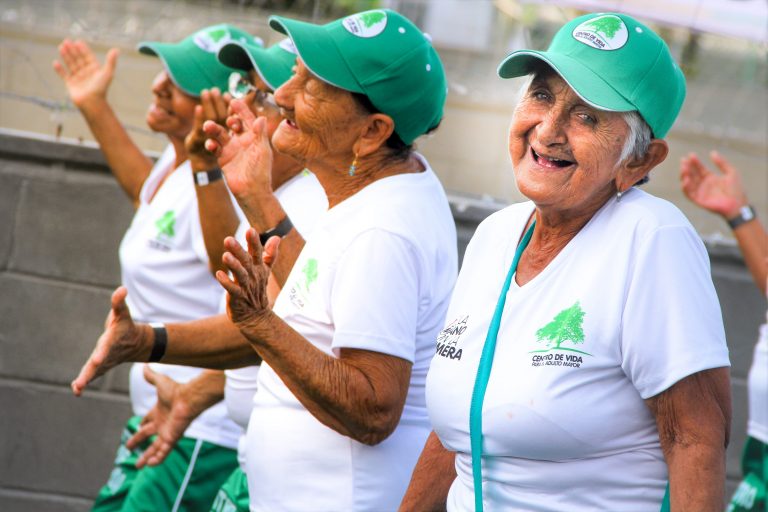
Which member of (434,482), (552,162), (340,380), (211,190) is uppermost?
(552,162)

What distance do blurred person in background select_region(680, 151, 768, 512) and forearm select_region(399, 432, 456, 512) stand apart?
1.79 metres

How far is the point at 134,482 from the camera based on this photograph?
3.69 m

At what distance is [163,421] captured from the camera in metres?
3.46

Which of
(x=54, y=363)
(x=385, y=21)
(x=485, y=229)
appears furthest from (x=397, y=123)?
(x=54, y=363)

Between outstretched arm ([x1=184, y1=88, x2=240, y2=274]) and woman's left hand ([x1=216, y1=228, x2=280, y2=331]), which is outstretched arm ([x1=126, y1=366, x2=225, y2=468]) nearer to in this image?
outstretched arm ([x1=184, y1=88, x2=240, y2=274])

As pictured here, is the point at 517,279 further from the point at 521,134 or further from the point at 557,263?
the point at 521,134

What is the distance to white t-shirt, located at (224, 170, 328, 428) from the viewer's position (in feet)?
10.1

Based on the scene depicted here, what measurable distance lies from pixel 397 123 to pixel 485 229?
0.53 metres

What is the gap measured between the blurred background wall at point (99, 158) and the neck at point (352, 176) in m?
1.79

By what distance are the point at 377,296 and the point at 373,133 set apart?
531 mm

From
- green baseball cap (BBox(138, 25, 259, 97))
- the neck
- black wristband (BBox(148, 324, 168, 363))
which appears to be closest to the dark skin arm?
the neck

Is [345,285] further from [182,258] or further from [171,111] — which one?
[171,111]

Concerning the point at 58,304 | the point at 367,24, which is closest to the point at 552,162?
the point at 367,24

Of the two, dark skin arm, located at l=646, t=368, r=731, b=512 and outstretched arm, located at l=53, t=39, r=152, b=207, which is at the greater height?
dark skin arm, located at l=646, t=368, r=731, b=512
